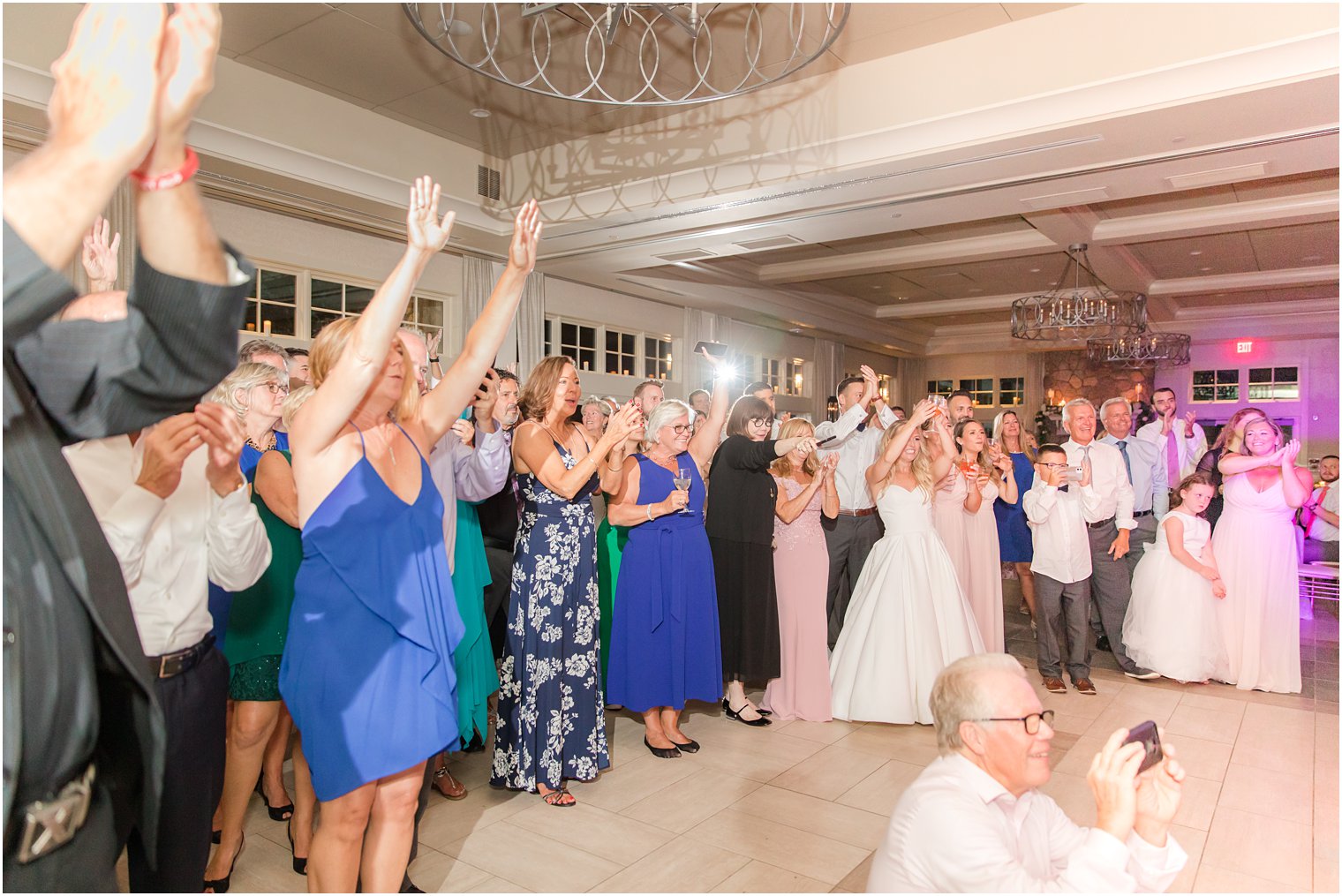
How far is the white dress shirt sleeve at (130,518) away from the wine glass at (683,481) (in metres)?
2.22

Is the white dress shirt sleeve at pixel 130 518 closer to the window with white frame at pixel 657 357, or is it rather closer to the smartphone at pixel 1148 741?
the smartphone at pixel 1148 741

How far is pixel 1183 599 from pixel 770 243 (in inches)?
182

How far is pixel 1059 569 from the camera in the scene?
4.86 meters

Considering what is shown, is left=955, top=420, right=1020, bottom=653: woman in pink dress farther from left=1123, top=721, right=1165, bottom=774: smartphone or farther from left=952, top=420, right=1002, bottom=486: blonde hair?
left=1123, top=721, right=1165, bottom=774: smartphone

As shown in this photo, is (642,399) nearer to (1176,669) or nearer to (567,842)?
(567,842)

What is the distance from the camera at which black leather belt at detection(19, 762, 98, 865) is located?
2.94 ft

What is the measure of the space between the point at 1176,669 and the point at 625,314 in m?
6.88

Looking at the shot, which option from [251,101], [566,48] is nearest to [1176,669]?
[566,48]

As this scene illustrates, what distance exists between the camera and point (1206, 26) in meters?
4.50

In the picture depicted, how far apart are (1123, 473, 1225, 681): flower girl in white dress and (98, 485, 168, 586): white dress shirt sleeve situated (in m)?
5.15

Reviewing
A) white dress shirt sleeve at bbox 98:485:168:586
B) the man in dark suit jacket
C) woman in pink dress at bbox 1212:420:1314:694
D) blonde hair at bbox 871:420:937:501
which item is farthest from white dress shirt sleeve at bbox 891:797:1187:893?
woman in pink dress at bbox 1212:420:1314:694

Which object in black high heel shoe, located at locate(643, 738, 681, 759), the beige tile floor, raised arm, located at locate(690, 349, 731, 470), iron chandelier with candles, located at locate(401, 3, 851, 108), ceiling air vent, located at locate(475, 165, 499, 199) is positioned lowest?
the beige tile floor

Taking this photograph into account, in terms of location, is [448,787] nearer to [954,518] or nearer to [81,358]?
[81,358]

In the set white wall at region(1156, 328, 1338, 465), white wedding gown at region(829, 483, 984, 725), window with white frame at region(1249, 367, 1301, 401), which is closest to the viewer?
white wedding gown at region(829, 483, 984, 725)
